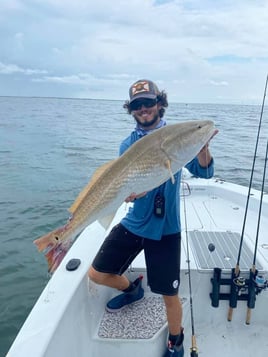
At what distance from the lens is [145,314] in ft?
11.0

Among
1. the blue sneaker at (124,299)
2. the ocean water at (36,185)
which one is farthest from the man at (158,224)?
the ocean water at (36,185)

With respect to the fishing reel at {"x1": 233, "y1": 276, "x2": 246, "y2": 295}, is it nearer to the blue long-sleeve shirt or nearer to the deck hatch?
the deck hatch

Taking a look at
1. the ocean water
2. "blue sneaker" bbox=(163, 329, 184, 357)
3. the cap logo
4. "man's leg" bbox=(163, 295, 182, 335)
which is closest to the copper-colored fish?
the cap logo

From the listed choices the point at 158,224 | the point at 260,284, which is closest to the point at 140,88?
the point at 158,224

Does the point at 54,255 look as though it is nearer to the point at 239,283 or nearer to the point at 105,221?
the point at 105,221

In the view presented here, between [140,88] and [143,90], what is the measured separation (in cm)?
4

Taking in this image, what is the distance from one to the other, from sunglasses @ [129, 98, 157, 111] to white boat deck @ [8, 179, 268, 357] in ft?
5.21

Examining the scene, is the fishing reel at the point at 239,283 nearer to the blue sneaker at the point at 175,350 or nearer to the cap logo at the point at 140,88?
the blue sneaker at the point at 175,350

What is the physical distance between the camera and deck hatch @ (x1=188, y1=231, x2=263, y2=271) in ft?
11.5

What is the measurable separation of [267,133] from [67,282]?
2377 centimetres

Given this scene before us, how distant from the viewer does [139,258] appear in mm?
3744

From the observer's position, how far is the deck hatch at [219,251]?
11.5 feet

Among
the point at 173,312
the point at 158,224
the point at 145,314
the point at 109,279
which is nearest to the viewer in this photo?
the point at 158,224

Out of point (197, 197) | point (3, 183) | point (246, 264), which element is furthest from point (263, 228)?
point (3, 183)
